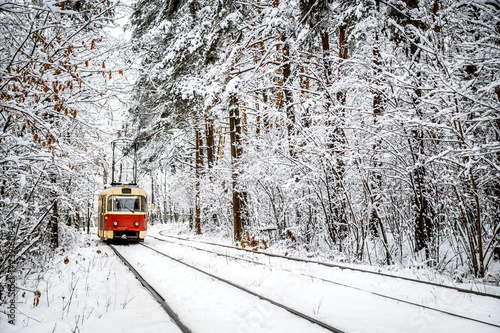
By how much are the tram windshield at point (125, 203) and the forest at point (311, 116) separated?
3.18m

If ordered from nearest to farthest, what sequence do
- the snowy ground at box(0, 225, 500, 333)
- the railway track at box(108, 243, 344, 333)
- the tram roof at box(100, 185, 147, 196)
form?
1. the railway track at box(108, 243, 344, 333)
2. the snowy ground at box(0, 225, 500, 333)
3. the tram roof at box(100, 185, 147, 196)

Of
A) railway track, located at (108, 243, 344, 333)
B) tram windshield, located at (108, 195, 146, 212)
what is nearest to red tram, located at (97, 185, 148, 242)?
tram windshield, located at (108, 195, 146, 212)

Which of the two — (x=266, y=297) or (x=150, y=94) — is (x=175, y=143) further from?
(x=266, y=297)

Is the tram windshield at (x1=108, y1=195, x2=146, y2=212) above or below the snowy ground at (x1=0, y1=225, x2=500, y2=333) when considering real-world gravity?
above

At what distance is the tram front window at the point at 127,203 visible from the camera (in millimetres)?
→ 14737

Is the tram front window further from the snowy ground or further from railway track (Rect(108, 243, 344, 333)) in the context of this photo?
railway track (Rect(108, 243, 344, 333))

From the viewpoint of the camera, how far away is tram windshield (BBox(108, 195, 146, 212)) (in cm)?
1469

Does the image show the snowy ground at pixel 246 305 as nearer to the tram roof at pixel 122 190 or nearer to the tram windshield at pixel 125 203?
the tram windshield at pixel 125 203

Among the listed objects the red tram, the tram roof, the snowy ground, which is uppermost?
the tram roof

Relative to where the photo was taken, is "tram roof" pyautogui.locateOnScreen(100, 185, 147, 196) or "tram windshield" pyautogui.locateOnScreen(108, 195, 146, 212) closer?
"tram windshield" pyautogui.locateOnScreen(108, 195, 146, 212)

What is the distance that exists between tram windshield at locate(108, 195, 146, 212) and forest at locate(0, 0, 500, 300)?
3.18 m

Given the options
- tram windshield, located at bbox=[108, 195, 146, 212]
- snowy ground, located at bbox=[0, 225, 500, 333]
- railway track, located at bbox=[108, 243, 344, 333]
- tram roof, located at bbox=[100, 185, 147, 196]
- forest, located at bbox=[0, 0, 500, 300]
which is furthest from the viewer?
tram roof, located at bbox=[100, 185, 147, 196]

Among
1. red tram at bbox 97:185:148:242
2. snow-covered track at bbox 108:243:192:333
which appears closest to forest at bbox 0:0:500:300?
snow-covered track at bbox 108:243:192:333

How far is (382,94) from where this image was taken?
721 centimetres
